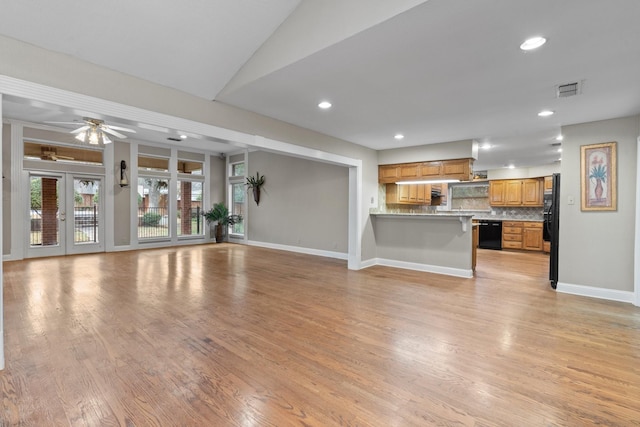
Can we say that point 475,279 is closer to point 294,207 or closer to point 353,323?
point 353,323

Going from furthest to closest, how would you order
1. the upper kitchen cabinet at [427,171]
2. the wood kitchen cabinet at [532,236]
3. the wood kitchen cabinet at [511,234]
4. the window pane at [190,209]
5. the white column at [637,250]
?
the window pane at [190,209], the wood kitchen cabinet at [511,234], the wood kitchen cabinet at [532,236], the upper kitchen cabinet at [427,171], the white column at [637,250]

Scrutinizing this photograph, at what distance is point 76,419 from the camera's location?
175cm

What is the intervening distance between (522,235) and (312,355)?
8.25 metres

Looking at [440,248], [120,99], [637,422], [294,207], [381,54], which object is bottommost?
[637,422]

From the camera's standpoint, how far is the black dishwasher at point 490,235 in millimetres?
8812

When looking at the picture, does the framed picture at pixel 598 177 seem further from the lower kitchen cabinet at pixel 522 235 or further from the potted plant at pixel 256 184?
the potted plant at pixel 256 184

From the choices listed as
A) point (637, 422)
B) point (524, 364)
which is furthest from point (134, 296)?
point (637, 422)

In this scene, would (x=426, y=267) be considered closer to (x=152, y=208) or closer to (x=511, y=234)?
(x=511, y=234)

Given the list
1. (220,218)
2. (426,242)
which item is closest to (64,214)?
(220,218)

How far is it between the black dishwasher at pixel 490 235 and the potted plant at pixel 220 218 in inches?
295

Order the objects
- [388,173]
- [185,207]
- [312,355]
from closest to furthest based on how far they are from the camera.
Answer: [312,355], [388,173], [185,207]

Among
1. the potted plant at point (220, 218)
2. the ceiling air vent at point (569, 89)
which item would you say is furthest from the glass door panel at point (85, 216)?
the ceiling air vent at point (569, 89)

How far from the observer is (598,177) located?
13.9ft

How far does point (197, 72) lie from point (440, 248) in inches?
190
